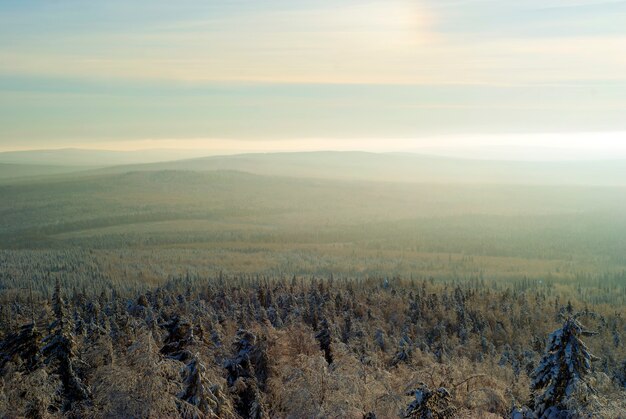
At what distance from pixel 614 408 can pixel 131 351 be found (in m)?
18.6

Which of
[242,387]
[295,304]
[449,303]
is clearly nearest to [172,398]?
[242,387]

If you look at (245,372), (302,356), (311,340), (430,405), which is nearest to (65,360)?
(245,372)

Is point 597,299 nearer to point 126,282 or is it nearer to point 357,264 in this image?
point 357,264

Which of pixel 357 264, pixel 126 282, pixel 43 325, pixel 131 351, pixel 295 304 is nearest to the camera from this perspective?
pixel 131 351

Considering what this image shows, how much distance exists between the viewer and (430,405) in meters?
23.6

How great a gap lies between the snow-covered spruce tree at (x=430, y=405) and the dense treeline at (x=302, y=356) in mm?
56

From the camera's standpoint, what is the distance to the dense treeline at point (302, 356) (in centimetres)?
2378

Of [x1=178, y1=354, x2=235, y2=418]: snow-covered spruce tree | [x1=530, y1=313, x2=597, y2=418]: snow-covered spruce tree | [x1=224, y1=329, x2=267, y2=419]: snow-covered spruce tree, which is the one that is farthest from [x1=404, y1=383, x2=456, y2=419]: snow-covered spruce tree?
[x1=224, y1=329, x2=267, y2=419]: snow-covered spruce tree

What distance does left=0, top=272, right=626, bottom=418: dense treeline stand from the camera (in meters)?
23.8

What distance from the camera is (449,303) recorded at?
312ft

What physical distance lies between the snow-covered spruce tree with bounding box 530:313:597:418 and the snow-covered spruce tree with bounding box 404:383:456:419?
3791 mm

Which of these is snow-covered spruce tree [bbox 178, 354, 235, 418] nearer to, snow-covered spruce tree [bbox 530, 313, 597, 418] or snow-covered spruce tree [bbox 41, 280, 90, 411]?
snow-covered spruce tree [bbox 530, 313, 597, 418]

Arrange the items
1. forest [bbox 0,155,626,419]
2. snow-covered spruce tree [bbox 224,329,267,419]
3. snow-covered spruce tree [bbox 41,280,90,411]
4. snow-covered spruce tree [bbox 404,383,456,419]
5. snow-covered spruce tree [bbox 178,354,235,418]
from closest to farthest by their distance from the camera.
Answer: snow-covered spruce tree [bbox 178,354,235,418] < snow-covered spruce tree [bbox 404,383,456,419] < forest [bbox 0,155,626,419] < snow-covered spruce tree [bbox 41,280,90,411] < snow-covered spruce tree [bbox 224,329,267,419]

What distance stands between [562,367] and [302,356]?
581 inches
